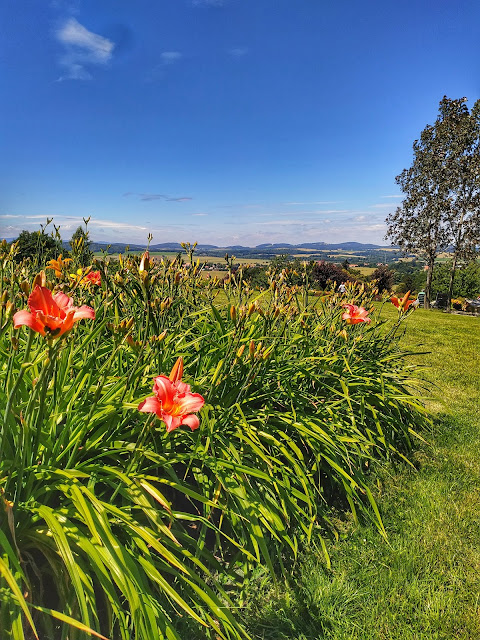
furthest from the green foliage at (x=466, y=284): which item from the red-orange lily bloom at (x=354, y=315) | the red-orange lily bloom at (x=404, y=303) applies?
the red-orange lily bloom at (x=354, y=315)

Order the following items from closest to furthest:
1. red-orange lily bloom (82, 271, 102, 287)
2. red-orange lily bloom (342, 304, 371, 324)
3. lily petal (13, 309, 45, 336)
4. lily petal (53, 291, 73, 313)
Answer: lily petal (13, 309, 45, 336)
lily petal (53, 291, 73, 313)
red-orange lily bloom (82, 271, 102, 287)
red-orange lily bloom (342, 304, 371, 324)

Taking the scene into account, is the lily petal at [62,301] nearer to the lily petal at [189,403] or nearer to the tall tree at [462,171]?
the lily petal at [189,403]

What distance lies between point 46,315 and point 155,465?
779 millimetres

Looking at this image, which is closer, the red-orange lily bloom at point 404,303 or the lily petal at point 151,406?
the lily petal at point 151,406

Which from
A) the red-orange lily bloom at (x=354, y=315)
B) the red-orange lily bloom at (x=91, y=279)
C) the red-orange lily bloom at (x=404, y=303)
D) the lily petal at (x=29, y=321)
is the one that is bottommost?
the red-orange lily bloom at (x=354, y=315)

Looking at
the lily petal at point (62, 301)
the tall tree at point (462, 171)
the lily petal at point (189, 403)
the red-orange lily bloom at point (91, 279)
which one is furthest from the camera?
the tall tree at point (462, 171)

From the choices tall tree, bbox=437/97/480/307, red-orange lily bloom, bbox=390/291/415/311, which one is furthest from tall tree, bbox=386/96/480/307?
red-orange lily bloom, bbox=390/291/415/311

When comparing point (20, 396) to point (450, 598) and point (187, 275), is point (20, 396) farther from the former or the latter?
point (450, 598)

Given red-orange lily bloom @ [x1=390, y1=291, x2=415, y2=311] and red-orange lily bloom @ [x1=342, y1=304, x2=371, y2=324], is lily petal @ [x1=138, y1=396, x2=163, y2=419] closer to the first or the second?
red-orange lily bloom @ [x1=342, y1=304, x2=371, y2=324]

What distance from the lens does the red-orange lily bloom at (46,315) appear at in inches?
36.8

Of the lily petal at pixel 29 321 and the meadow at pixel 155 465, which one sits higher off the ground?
the lily petal at pixel 29 321

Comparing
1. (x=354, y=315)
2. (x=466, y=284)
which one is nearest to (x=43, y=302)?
(x=354, y=315)

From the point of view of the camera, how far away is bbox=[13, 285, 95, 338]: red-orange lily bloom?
93 cm

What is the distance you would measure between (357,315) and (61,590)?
6.99 feet
